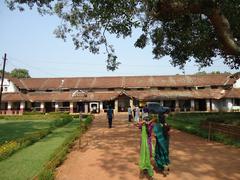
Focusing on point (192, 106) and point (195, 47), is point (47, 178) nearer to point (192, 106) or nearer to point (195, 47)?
point (195, 47)

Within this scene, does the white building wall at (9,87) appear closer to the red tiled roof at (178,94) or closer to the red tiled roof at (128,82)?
the red tiled roof at (128,82)

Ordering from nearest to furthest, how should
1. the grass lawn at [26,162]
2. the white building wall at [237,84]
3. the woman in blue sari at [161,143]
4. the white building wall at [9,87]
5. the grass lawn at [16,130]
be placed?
the woman in blue sari at [161,143]
the grass lawn at [26,162]
the grass lawn at [16,130]
the white building wall at [237,84]
the white building wall at [9,87]

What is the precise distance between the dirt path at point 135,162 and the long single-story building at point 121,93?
114ft

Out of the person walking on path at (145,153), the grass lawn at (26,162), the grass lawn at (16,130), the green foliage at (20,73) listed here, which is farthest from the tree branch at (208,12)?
the green foliage at (20,73)

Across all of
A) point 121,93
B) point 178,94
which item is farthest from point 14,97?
point 178,94

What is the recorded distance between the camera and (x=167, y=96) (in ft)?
162

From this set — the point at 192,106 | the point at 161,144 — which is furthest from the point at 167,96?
the point at 161,144

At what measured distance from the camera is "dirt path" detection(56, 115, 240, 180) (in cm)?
873

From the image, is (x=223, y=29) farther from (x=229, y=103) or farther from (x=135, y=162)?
(x=229, y=103)

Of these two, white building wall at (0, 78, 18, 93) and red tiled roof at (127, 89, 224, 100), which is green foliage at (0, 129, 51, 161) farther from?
white building wall at (0, 78, 18, 93)

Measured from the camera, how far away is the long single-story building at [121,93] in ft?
162

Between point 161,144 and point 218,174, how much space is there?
5.81ft

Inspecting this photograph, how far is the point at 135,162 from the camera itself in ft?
33.8

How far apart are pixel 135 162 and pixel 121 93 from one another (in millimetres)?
39903
